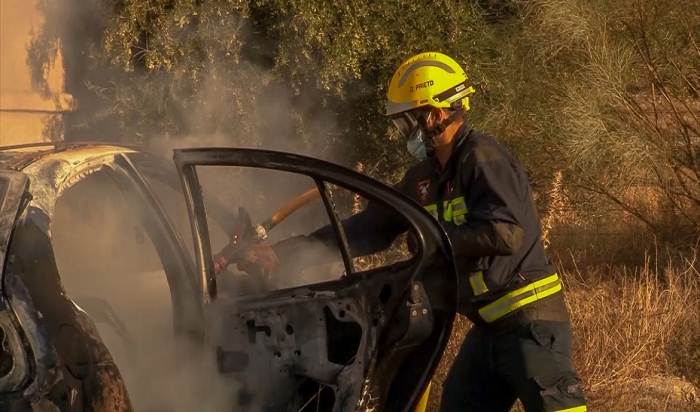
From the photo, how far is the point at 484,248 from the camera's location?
336cm

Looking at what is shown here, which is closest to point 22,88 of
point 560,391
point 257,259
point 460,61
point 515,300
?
point 460,61

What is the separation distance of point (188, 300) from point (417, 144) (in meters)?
1.12

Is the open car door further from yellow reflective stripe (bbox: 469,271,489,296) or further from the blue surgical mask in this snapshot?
the blue surgical mask

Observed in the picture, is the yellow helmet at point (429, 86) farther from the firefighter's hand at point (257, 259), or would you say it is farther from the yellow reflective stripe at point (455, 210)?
the firefighter's hand at point (257, 259)

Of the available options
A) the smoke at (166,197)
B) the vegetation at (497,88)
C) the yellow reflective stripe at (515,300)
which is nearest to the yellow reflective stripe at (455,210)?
the yellow reflective stripe at (515,300)

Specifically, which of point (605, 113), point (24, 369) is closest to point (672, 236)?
point (605, 113)

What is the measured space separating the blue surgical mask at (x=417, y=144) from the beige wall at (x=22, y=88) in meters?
6.96

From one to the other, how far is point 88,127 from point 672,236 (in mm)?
5852

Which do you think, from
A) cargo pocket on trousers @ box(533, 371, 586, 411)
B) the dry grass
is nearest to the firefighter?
cargo pocket on trousers @ box(533, 371, 586, 411)

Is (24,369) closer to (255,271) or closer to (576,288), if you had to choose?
(255,271)

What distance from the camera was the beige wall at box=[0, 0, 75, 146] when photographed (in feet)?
32.1

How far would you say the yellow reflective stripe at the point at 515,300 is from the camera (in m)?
3.57

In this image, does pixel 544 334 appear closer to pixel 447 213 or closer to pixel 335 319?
pixel 447 213

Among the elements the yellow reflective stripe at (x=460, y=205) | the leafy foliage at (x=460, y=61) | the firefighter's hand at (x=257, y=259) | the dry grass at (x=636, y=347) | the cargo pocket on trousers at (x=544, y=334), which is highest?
the leafy foliage at (x=460, y=61)
